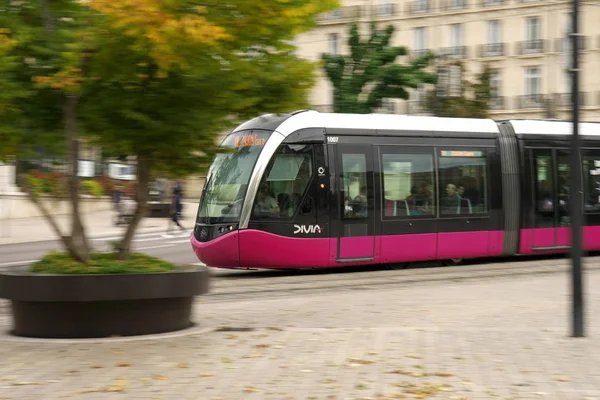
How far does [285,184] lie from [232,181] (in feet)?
3.01

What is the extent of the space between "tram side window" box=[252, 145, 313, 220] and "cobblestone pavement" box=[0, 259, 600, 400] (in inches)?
164

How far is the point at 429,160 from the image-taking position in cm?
1988

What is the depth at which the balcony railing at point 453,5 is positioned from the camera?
191 feet

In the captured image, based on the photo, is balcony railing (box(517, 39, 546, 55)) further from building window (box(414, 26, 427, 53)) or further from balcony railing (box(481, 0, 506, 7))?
building window (box(414, 26, 427, 53))

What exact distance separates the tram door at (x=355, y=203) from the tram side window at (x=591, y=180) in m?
5.83

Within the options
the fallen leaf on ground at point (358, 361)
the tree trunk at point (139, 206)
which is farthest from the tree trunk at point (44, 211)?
the fallen leaf on ground at point (358, 361)

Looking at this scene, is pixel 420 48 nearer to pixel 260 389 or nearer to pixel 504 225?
pixel 504 225

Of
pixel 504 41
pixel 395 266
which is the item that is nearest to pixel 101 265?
pixel 395 266

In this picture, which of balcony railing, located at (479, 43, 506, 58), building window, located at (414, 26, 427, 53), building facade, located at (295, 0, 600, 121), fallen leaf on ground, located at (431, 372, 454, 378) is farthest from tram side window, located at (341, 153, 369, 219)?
building window, located at (414, 26, 427, 53)

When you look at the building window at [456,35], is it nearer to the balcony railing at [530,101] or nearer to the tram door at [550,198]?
the balcony railing at [530,101]

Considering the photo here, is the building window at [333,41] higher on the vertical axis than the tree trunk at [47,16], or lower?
higher

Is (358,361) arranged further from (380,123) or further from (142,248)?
(142,248)

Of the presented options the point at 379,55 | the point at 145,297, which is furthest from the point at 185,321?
the point at 379,55

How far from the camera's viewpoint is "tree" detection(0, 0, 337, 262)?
873 cm
